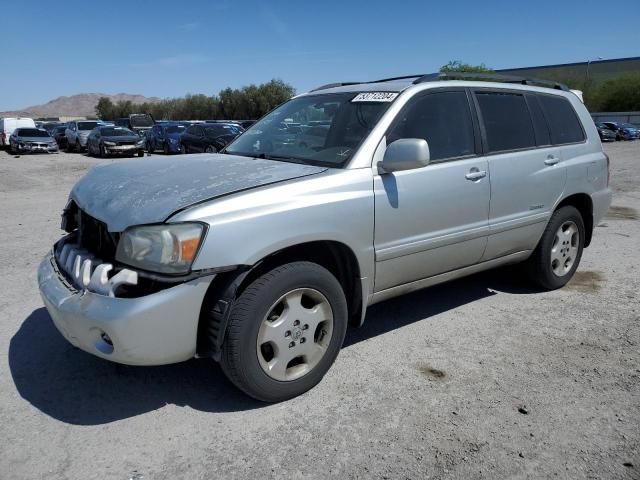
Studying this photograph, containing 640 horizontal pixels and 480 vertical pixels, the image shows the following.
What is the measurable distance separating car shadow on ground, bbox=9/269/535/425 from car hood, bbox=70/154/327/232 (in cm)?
104

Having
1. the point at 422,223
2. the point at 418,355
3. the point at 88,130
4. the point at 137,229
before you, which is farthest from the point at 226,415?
the point at 88,130

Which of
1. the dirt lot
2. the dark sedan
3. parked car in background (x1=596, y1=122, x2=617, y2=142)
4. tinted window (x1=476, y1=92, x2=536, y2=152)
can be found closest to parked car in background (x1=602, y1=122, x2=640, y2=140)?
parked car in background (x1=596, y1=122, x2=617, y2=142)

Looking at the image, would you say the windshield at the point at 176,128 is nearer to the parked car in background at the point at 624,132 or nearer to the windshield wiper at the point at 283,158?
the windshield wiper at the point at 283,158

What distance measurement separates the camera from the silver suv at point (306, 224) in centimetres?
258

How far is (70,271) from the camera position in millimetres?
3008

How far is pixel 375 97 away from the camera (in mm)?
3600

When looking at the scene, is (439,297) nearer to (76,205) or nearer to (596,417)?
(596,417)

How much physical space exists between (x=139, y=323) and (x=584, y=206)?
4.24 meters

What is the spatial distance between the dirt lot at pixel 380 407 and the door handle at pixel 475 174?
1180 mm

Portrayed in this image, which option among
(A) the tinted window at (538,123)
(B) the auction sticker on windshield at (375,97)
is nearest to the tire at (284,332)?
(B) the auction sticker on windshield at (375,97)

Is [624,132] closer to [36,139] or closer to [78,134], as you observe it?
[78,134]

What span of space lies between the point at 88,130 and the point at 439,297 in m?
26.8

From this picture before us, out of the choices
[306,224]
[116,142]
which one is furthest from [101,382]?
[116,142]

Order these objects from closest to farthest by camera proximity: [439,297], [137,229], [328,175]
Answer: [137,229]
[328,175]
[439,297]
